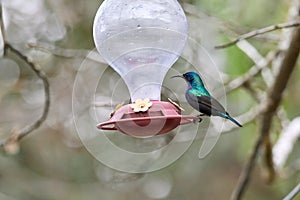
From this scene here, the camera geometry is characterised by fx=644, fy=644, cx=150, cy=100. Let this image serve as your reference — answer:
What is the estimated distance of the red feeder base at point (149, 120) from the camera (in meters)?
1.77

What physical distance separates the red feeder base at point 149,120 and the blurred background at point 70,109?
1.14 meters

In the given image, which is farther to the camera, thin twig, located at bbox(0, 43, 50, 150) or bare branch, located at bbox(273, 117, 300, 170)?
bare branch, located at bbox(273, 117, 300, 170)

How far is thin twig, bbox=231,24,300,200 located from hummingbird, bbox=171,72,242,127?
72cm

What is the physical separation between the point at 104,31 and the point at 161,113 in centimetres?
43

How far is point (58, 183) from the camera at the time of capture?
6.24 meters

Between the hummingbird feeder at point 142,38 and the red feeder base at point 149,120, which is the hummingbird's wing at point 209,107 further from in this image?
the hummingbird feeder at point 142,38

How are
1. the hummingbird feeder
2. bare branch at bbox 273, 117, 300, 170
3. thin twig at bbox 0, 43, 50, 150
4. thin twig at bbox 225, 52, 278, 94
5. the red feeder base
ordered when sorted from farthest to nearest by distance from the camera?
bare branch at bbox 273, 117, 300, 170
thin twig at bbox 225, 52, 278, 94
thin twig at bbox 0, 43, 50, 150
the hummingbird feeder
the red feeder base

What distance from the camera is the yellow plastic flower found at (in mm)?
1806

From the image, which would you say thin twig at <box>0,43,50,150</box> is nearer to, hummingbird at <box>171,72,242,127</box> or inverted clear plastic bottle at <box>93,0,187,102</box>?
inverted clear plastic bottle at <box>93,0,187,102</box>

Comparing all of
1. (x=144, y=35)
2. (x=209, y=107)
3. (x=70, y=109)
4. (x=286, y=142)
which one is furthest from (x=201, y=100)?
(x=70, y=109)

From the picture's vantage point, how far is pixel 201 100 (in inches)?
72.6

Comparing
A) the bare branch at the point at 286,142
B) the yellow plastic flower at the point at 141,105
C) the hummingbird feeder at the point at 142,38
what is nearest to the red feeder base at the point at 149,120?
the yellow plastic flower at the point at 141,105

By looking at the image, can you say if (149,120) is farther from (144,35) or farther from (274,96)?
(274,96)

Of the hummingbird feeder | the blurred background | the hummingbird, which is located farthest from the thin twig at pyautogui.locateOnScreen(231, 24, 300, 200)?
the hummingbird
